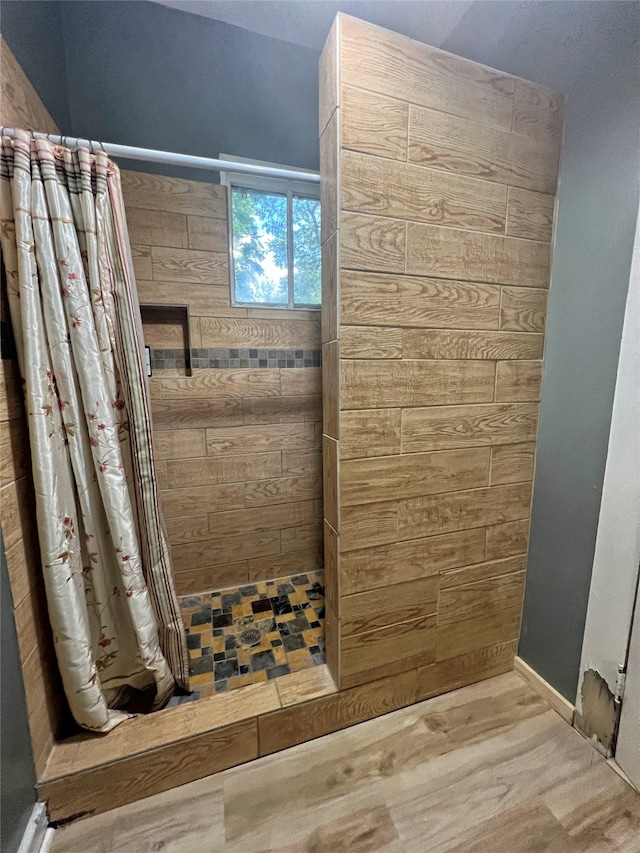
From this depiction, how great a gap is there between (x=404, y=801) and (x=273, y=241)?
219cm

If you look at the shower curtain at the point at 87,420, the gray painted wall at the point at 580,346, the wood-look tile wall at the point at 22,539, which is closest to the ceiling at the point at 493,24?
the gray painted wall at the point at 580,346

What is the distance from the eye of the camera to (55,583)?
0.92m

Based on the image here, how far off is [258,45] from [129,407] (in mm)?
1857

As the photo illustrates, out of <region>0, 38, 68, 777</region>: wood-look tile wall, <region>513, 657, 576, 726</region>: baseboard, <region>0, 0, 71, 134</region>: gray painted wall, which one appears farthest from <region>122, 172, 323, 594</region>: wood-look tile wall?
<region>513, 657, 576, 726</region>: baseboard

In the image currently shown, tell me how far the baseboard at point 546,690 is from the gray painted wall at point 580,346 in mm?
23

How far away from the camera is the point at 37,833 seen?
34.3 inches

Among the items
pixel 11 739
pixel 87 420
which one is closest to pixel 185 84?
pixel 87 420

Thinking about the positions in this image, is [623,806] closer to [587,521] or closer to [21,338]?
[587,521]

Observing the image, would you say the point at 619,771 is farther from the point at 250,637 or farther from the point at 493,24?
the point at 493,24

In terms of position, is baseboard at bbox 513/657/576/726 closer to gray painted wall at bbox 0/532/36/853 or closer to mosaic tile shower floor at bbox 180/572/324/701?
mosaic tile shower floor at bbox 180/572/324/701

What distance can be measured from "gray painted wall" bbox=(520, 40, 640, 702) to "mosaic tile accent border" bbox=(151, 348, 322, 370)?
105cm

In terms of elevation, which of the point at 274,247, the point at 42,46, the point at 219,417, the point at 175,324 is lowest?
the point at 219,417

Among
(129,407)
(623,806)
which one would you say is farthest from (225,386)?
(623,806)

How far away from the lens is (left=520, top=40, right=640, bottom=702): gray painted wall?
956 millimetres
